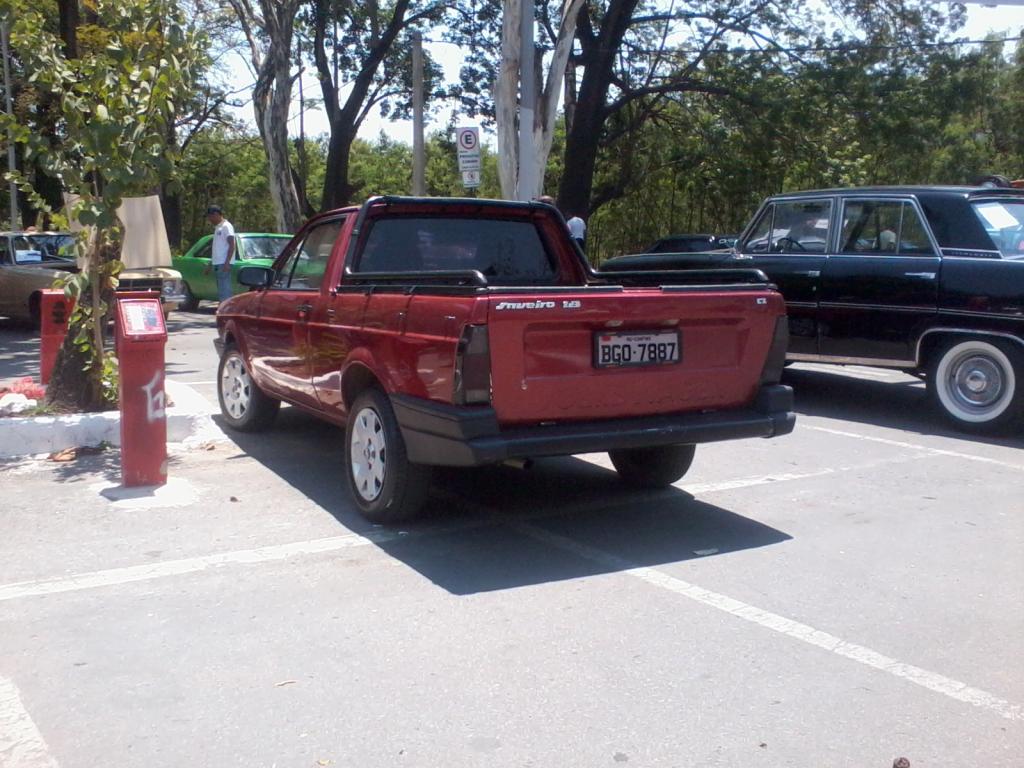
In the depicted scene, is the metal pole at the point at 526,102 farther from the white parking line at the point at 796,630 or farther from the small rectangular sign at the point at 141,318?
the white parking line at the point at 796,630

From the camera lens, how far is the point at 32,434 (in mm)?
7793

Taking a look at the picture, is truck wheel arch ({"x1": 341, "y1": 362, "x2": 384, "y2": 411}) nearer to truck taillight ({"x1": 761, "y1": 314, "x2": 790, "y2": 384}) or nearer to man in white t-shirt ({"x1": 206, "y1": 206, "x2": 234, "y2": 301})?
truck taillight ({"x1": 761, "y1": 314, "x2": 790, "y2": 384})

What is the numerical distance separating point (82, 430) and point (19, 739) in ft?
15.0

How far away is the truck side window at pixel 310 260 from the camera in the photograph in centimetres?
721

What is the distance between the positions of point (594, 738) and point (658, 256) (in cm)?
799

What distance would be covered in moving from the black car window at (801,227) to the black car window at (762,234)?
6 cm

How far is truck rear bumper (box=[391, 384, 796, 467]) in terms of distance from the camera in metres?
5.30

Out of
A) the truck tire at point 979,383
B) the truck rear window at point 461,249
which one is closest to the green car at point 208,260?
the truck rear window at point 461,249

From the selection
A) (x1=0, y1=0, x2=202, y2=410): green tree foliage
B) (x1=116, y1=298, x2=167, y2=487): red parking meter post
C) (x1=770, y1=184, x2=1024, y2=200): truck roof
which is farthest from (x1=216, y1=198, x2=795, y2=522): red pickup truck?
(x1=770, y1=184, x2=1024, y2=200): truck roof

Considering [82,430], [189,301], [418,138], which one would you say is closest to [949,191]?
[82,430]

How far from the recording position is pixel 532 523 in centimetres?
636

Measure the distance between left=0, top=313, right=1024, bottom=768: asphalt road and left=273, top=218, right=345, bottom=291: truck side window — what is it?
1262 mm

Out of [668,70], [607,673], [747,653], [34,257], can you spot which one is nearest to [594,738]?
[607,673]

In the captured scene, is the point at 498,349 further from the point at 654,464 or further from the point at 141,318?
the point at 141,318
